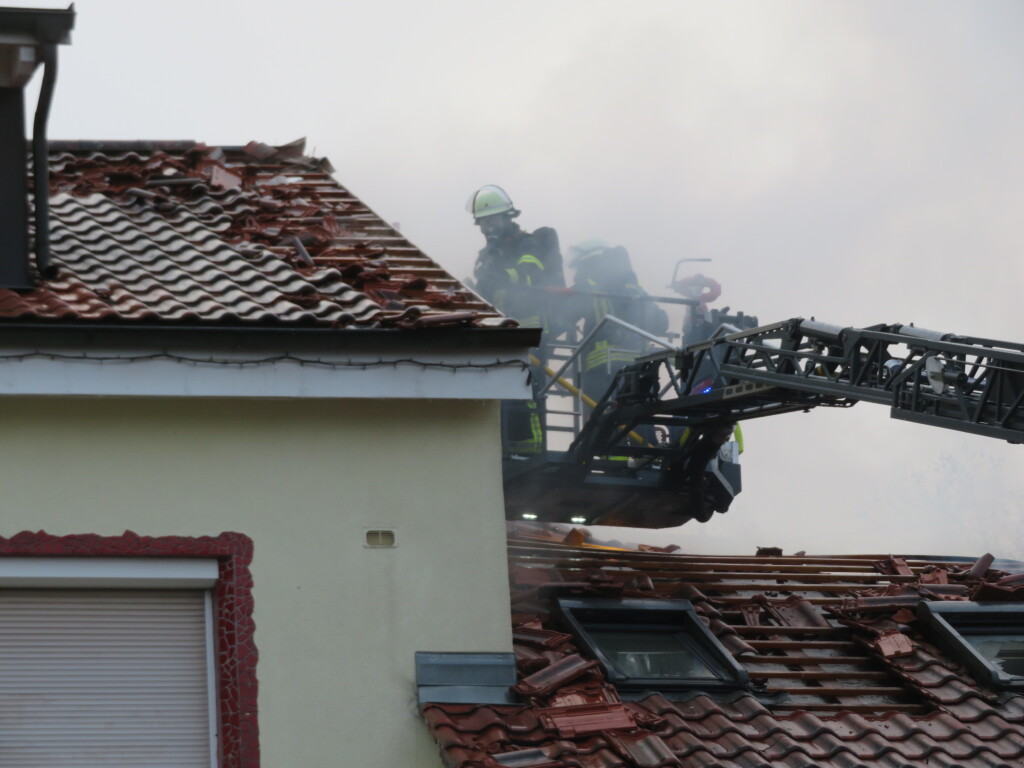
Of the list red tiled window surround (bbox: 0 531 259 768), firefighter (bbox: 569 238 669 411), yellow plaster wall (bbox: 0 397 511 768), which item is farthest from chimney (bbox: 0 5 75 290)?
firefighter (bbox: 569 238 669 411)

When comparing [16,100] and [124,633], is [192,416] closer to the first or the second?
[124,633]

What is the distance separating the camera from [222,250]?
356 inches

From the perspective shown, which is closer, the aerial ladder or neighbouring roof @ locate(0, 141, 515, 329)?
neighbouring roof @ locate(0, 141, 515, 329)

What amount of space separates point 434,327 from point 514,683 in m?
1.99

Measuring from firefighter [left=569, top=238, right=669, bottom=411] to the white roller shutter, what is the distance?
8.47m

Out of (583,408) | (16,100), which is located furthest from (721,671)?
(583,408)

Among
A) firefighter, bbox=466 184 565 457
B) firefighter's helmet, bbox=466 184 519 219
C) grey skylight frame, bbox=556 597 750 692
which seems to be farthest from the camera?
firefighter's helmet, bbox=466 184 519 219

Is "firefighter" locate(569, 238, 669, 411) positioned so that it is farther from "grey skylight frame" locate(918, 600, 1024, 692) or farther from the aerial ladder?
"grey skylight frame" locate(918, 600, 1024, 692)

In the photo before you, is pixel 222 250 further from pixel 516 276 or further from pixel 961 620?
pixel 516 276

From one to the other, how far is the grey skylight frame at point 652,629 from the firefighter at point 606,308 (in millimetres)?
6037

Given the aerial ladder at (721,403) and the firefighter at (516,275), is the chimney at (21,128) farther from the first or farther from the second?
the firefighter at (516,275)

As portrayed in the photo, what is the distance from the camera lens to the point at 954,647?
376 inches

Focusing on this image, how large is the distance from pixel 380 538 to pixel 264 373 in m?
1.10

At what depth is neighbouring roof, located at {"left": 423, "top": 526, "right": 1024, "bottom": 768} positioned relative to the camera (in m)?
7.50
